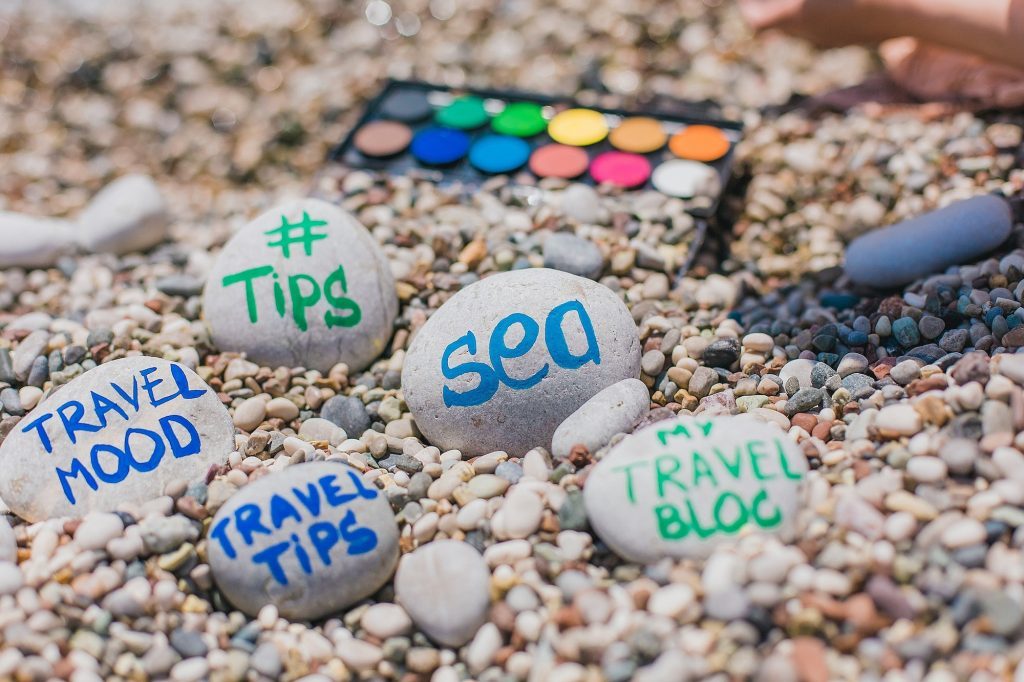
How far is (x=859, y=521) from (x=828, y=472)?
0.15 m

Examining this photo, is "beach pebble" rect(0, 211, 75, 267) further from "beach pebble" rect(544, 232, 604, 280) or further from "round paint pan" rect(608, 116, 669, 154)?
"round paint pan" rect(608, 116, 669, 154)

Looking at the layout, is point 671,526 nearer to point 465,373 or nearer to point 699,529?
point 699,529

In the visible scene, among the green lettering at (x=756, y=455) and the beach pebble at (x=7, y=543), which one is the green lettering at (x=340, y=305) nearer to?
the beach pebble at (x=7, y=543)

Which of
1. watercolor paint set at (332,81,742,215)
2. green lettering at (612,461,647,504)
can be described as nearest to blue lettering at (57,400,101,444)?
green lettering at (612,461,647,504)

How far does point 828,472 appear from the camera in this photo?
Result: 168 centimetres

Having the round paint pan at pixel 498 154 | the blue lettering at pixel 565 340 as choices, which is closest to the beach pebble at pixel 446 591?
the blue lettering at pixel 565 340

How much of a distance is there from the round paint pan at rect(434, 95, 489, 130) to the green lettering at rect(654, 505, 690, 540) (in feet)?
5.23

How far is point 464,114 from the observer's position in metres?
2.90

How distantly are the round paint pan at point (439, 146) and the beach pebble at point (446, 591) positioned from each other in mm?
1376

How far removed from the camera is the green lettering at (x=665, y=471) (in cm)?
158

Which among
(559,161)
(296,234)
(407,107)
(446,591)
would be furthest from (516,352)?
(407,107)

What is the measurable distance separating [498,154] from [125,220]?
1.02 metres

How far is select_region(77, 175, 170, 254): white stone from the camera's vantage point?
268cm

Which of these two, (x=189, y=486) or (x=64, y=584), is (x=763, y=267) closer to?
(x=189, y=486)
